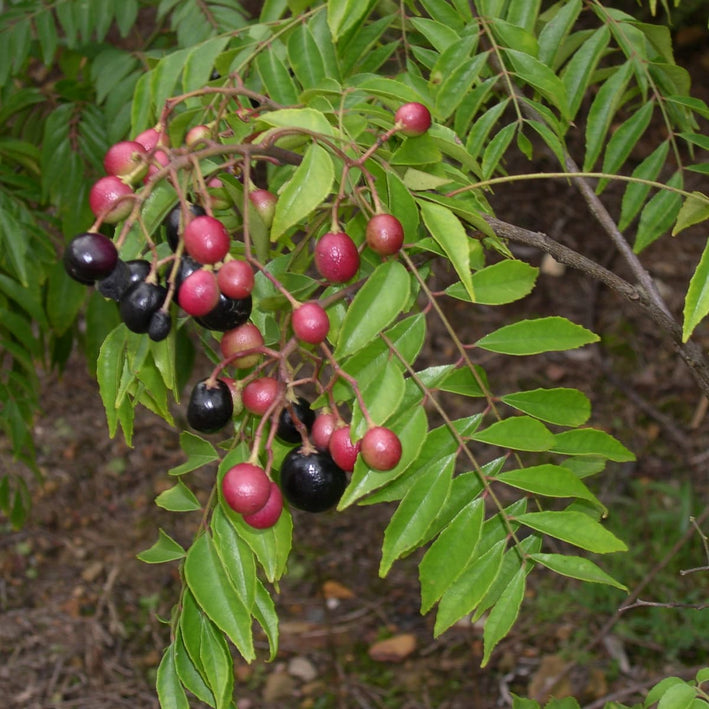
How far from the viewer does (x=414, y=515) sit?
1.13 meters

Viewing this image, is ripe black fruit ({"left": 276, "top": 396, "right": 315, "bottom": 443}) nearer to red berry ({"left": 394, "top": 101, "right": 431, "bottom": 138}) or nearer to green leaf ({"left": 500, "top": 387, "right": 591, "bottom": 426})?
green leaf ({"left": 500, "top": 387, "right": 591, "bottom": 426})

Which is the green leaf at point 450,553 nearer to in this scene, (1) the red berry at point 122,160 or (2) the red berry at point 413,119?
(2) the red berry at point 413,119

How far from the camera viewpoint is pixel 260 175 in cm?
373

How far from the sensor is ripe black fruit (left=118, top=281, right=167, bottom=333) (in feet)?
3.40

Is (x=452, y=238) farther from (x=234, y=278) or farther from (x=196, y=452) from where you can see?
(x=196, y=452)

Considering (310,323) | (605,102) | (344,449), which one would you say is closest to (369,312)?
(310,323)

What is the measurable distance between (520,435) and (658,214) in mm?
765

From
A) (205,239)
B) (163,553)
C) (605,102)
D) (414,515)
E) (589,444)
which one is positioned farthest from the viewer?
(605,102)

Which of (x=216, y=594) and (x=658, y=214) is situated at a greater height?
(x=658, y=214)

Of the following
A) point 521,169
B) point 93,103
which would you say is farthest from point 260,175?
point 521,169

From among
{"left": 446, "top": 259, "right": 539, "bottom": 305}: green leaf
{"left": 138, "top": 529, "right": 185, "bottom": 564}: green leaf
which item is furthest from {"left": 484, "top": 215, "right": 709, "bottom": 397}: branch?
{"left": 138, "top": 529, "right": 185, "bottom": 564}: green leaf

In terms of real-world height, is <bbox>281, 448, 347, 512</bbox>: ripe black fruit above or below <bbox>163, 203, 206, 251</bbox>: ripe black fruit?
below

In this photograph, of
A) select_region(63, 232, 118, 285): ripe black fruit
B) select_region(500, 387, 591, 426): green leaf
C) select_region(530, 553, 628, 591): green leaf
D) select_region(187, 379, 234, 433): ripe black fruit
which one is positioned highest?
select_region(63, 232, 118, 285): ripe black fruit

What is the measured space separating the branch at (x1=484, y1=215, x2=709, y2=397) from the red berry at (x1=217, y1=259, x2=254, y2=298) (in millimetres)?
413
